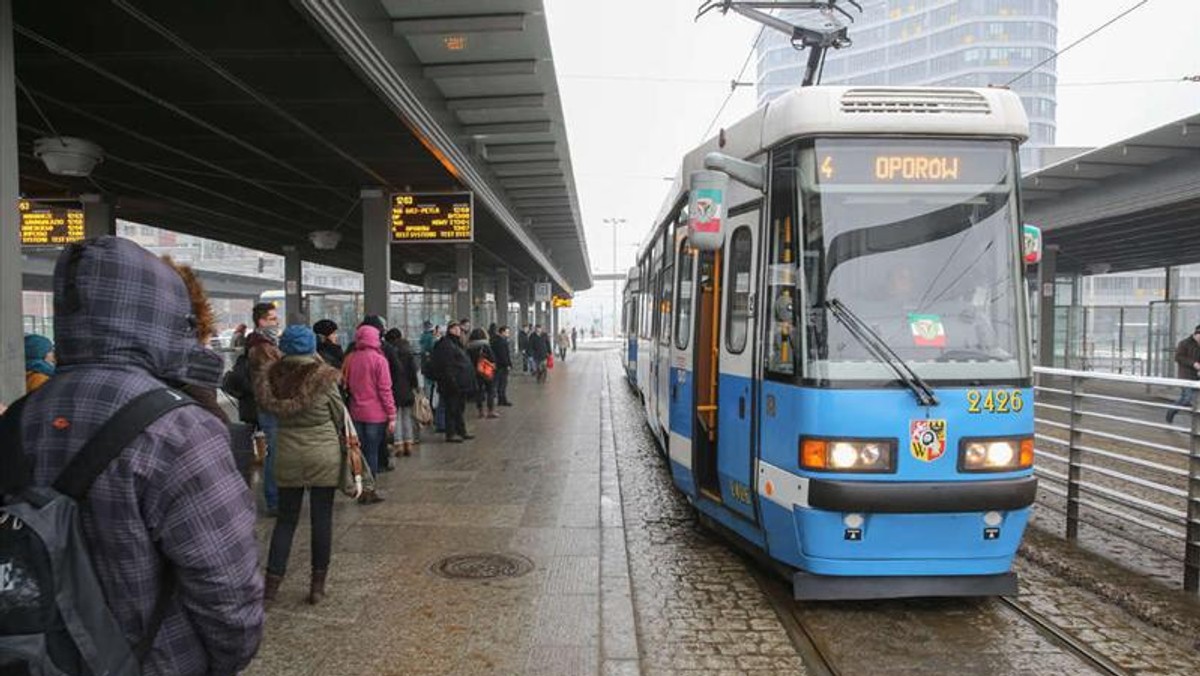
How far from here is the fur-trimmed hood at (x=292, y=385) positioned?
5.34 meters

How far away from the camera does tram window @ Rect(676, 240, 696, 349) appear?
738 centimetres

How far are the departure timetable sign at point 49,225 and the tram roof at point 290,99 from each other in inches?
18.4

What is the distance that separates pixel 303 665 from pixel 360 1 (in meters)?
6.55

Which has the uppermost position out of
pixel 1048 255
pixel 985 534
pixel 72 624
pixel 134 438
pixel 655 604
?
pixel 1048 255

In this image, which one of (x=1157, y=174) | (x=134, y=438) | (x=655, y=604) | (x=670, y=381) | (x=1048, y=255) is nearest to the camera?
(x=134, y=438)

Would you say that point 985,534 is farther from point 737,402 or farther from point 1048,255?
point 1048,255

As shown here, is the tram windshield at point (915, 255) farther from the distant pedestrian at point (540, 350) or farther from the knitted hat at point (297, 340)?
the distant pedestrian at point (540, 350)

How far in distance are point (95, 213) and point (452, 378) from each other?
9299mm

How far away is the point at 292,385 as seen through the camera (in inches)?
211

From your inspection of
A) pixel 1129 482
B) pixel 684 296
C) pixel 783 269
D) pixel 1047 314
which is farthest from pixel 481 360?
pixel 1047 314

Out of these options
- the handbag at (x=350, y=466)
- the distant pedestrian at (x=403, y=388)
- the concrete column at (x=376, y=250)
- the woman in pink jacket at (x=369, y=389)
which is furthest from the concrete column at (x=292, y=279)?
the handbag at (x=350, y=466)

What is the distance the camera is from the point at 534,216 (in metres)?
26.8

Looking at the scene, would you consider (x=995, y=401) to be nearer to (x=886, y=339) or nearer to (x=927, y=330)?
(x=927, y=330)

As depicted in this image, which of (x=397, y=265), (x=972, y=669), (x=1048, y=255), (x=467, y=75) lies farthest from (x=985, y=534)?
(x=397, y=265)
